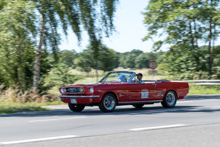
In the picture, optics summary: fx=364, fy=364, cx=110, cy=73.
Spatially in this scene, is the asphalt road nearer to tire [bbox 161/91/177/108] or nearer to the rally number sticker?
the rally number sticker

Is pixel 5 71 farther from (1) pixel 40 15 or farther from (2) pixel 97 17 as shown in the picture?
(2) pixel 97 17

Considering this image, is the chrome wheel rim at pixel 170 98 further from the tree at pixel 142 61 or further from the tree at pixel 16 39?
the tree at pixel 142 61

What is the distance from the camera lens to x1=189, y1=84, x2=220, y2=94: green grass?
25.6 meters

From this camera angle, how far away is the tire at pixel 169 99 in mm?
14172

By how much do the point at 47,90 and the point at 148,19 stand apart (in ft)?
34.2

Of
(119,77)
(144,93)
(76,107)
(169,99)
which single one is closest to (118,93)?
(119,77)

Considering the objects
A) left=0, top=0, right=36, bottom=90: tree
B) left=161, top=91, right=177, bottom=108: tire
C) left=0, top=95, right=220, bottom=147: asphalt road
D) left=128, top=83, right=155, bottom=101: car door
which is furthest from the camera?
left=0, top=0, right=36, bottom=90: tree

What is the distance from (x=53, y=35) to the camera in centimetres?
1755


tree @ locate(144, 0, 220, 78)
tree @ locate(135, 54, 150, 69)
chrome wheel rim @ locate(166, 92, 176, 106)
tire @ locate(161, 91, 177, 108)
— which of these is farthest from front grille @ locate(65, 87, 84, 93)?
tree @ locate(135, 54, 150, 69)

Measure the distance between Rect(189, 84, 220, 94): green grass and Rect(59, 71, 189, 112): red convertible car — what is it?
11469 millimetres

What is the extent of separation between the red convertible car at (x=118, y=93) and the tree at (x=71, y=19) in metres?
4.85

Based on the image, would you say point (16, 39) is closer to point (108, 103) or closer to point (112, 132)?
point (108, 103)

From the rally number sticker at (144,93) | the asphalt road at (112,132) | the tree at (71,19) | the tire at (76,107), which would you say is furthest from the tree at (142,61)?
the asphalt road at (112,132)

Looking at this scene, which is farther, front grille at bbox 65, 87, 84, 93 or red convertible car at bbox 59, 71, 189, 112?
front grille at bbox 65, 87, 84, 93
